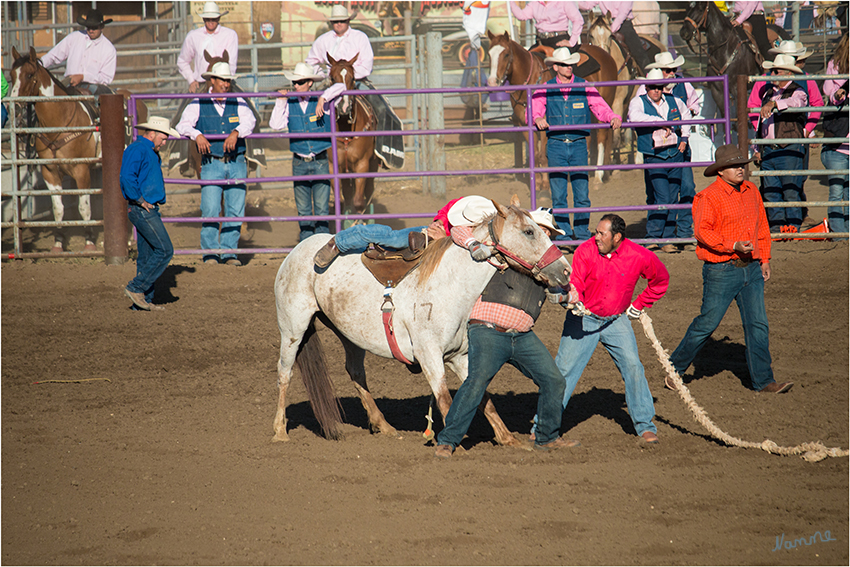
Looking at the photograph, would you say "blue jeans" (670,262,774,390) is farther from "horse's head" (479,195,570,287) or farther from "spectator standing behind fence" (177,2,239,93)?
"spectator standing behind fence" (177,2,239,93)

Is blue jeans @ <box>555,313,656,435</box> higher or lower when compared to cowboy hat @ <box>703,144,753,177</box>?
lower

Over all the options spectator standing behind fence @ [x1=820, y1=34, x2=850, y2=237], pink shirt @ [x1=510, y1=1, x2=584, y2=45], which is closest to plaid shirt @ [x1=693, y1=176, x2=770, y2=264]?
spectator standing behind fence @ [x1=820, y1=34, x2=850, y2=237]

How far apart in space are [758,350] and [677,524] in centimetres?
264

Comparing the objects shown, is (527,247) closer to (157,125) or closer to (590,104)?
(157,125)

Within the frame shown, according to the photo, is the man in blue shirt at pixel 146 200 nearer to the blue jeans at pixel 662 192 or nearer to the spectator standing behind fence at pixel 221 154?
the spectator standing behind fence at pixel 221 154

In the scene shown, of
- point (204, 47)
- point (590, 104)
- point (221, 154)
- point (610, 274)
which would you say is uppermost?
point (204, 47)

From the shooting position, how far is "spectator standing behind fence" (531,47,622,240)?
10.3 meters

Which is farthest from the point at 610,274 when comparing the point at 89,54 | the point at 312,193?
the point at 89,54

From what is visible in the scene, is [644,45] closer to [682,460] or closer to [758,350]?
Result: [758,350]

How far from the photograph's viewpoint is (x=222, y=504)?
15.0 ft

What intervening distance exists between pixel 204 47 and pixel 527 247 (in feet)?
30.6

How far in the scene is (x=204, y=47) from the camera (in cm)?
1238

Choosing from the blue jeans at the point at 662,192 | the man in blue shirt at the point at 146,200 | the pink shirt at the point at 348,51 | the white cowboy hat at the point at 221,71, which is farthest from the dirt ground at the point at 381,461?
the pink shirt at the point at 348,51

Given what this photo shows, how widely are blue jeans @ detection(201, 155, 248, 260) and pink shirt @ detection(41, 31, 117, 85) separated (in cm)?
376
